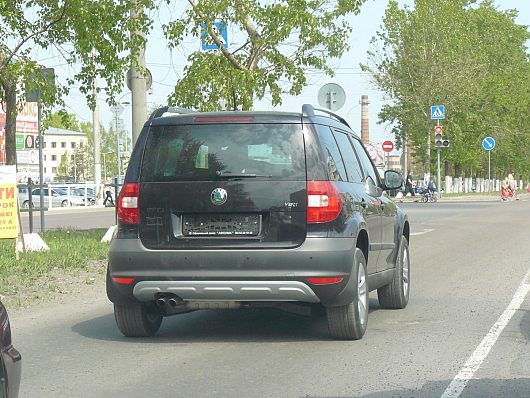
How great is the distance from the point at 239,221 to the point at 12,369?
12.3ft

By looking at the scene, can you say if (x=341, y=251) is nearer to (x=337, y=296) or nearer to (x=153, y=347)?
(x=337, y=296)

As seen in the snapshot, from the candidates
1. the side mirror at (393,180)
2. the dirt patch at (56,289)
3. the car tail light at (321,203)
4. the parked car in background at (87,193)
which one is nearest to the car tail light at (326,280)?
the car tail light at (321,203)

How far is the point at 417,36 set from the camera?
2608 inches

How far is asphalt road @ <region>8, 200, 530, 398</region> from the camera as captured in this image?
6817mm

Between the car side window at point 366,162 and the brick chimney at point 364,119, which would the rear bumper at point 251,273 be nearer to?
the car side window at point 366,162

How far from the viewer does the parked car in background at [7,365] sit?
4699 mm

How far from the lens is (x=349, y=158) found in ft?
31.4

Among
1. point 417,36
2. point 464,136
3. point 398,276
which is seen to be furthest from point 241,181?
point 464,136

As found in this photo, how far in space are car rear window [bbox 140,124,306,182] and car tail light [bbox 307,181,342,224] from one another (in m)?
0.14

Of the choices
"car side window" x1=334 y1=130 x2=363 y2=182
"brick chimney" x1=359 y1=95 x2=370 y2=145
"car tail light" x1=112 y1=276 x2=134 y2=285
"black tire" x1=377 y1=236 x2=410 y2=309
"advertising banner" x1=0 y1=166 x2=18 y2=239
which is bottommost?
"black tire" x1=377 y1=236 x2=410 y2=309

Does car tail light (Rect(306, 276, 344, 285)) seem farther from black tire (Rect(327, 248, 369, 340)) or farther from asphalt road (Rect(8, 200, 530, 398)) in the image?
asphalt road (Rect(8, 200, 530, 398))

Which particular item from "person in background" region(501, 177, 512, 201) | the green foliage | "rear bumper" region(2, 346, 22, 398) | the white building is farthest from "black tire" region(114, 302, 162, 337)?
the white building

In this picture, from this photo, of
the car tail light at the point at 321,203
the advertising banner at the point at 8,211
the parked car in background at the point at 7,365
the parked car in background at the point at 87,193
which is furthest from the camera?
the parked car in background at the point at 87,193

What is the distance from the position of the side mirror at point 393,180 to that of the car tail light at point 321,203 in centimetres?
254
